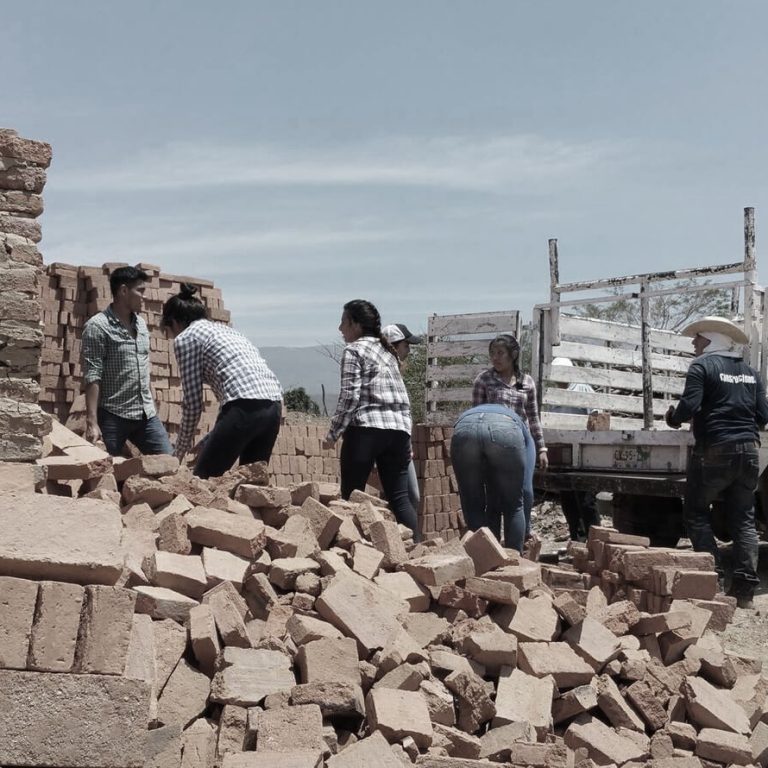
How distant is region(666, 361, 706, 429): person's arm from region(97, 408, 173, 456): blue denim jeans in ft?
10.8

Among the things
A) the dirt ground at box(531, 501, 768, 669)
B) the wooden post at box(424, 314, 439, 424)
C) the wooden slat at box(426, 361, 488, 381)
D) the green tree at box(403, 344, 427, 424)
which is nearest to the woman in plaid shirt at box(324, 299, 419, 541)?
the dirt ground at box(531, 501, 768, 669)

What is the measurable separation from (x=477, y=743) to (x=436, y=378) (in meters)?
6.80

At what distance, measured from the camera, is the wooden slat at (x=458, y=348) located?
1020 cm

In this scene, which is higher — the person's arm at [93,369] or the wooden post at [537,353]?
the wooden post at [537,353]

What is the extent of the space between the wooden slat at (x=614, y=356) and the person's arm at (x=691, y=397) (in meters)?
1.99

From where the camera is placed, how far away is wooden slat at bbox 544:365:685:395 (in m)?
9.16

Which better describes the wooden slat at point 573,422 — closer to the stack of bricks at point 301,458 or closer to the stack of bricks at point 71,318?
the stack of bricks at point 301,458

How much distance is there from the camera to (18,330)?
4.30m

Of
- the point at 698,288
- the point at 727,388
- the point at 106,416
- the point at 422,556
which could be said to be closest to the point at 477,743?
the point at 422,556

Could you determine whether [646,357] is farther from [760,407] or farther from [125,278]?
[125,278]

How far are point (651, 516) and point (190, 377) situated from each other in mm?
4291

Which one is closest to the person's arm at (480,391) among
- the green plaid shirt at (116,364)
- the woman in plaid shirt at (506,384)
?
the woman in plaid shirt at (506,384)

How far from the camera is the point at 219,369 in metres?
5.83

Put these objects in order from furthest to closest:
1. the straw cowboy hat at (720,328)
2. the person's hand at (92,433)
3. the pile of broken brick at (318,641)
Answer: the straw cowboy hat at (720,328) < the person's hand at (92,433) < the pile of broken brick at (318,641)
